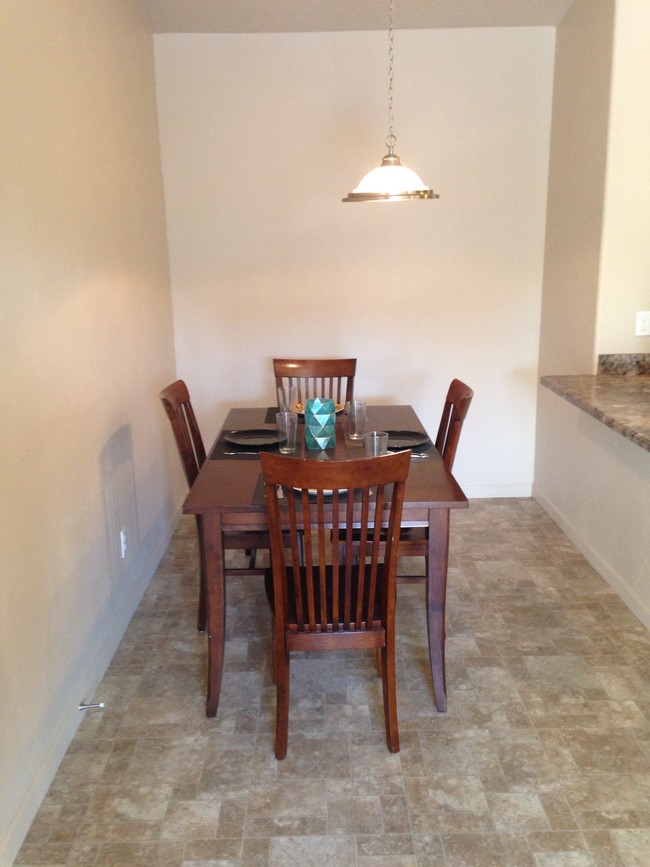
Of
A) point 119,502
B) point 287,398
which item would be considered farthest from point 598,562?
point 119,502

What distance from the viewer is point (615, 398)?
2.76m

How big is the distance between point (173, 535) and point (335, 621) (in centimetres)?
194

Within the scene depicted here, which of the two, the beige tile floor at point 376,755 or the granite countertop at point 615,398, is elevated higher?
the granite countertop at point 615,398

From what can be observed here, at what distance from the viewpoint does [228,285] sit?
12.8ft

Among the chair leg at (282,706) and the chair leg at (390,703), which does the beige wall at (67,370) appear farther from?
the chair leg at (390,703)

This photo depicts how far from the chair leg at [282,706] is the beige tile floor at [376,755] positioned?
0.04 meters

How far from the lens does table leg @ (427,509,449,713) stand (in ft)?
6.91

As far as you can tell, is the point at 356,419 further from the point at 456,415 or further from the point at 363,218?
the point at 363,218

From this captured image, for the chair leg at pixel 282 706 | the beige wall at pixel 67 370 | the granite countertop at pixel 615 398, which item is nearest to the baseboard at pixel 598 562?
the granite countertop at pixel 615 398

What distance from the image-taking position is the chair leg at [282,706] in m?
2.02

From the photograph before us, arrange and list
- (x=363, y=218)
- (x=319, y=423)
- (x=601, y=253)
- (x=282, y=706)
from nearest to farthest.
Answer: (x=282, y=706) < (x=319, y=423) < (x=601, y=253) < (x=363, y=218)

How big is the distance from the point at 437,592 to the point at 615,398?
1183 millimetres

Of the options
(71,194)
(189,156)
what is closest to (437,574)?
(71,194)

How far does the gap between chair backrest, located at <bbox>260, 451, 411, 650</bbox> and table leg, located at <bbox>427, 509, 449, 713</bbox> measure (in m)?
0.17
